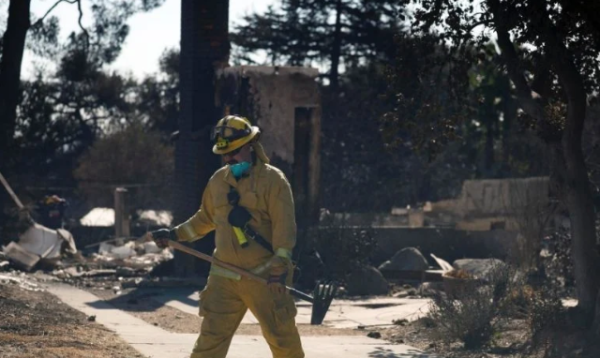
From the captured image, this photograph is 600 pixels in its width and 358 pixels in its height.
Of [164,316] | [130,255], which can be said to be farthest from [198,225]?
[130,255]

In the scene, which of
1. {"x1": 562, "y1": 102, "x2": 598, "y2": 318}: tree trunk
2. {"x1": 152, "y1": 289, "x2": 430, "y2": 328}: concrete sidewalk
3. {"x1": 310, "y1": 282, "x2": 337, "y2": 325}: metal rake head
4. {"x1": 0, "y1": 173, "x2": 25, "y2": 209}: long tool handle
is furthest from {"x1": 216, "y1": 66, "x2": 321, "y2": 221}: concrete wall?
{"x1": 562, "y1": 102, "x2": 598, "y2": 318}: tree trunk

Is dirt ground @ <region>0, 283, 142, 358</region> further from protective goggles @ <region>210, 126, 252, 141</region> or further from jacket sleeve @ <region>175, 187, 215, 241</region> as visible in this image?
protective goggles @ <region>210, 126, 252, 141</region>

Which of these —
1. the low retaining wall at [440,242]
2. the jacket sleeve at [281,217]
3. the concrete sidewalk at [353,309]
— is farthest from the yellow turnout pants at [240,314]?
the low retaining wall at [440,242]

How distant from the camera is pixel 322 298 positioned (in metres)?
12.3

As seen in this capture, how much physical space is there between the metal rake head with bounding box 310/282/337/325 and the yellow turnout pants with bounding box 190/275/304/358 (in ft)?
12.4

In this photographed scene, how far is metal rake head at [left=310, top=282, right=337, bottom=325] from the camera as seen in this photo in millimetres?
12062

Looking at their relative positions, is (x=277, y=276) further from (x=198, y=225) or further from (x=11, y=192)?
(x=11, y=192)

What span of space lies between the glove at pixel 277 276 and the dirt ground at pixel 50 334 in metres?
2.50

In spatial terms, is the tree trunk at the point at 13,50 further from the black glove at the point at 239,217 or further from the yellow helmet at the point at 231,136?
the black glove at the point at 239,217

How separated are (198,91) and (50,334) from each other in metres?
8.81

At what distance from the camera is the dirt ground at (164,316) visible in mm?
12836

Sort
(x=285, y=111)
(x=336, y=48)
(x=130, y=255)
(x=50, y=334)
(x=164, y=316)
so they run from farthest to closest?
(x=336, y=48) → (x=130, y=255) → (x=285, y=111) → (x=164, y=316) → (x=50, y=334)

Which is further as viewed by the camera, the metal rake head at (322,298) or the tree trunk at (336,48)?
the tree trunk at (336,48)

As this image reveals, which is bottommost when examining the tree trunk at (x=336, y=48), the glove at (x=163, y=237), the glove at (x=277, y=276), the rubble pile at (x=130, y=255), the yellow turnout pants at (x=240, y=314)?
the rubble pile at (x=130, y=255)
